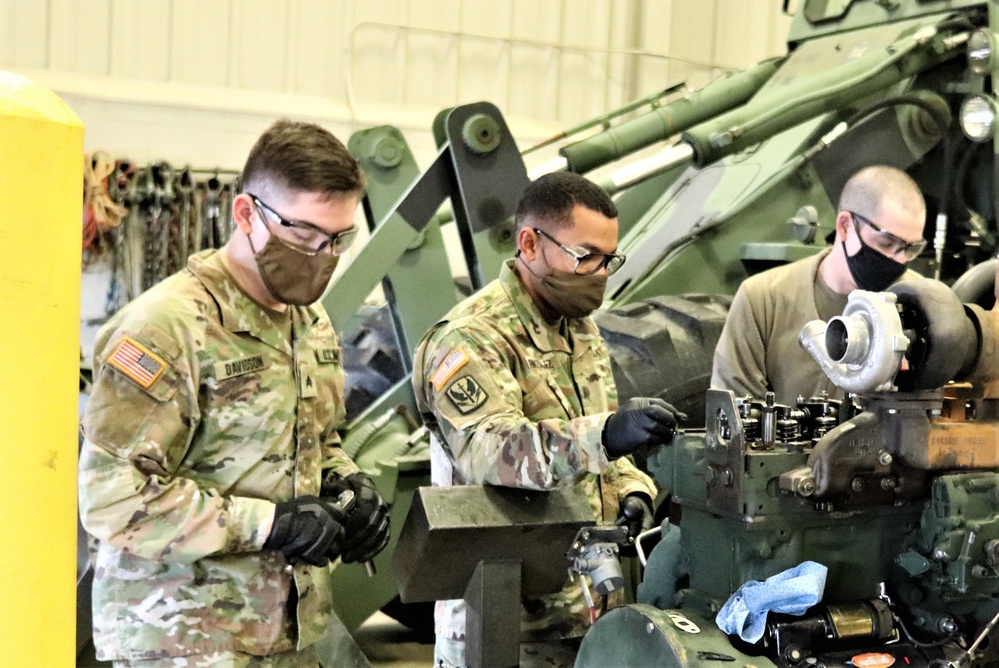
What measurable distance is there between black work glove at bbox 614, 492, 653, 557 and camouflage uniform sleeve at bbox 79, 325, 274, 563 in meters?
0.91

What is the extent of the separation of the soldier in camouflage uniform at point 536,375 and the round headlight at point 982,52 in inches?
85.5

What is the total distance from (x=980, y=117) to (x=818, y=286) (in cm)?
135

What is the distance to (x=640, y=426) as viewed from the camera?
2.26 m

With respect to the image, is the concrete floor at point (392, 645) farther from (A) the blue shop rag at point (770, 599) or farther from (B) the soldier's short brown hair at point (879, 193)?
(A) the blue shop rag at point (770, 599)

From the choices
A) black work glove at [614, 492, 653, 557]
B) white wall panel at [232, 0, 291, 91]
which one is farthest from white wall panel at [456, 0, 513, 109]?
black work glove at [614, 492, 653, 557]

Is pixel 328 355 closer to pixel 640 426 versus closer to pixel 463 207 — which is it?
pixel 640 426

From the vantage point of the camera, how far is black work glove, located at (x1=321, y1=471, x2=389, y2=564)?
2.38m

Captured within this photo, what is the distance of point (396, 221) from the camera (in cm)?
423

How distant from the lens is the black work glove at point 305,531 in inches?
86.7

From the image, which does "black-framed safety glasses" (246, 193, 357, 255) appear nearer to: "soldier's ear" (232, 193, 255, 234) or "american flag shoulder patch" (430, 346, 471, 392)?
"soldier's ear" (232, 193, 255, 234)

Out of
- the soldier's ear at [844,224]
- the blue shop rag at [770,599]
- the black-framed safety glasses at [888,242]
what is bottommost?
the blue shop rag at [770,599]

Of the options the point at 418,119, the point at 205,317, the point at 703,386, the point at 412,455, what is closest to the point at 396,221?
the point at 412,455

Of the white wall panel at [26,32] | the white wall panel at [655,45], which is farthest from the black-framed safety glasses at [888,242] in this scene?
the white wall panel at [655,45]

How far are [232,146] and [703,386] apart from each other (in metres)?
3.89
